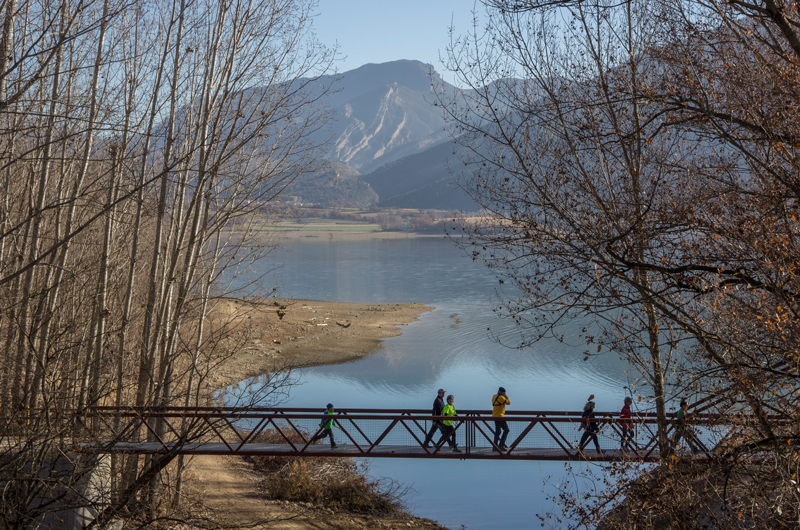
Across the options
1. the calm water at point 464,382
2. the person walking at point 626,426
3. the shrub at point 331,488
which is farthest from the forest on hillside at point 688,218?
the shrub at point 331,488

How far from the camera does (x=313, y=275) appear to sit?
263 feet

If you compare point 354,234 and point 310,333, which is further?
point 354,234

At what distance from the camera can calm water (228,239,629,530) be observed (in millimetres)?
19891

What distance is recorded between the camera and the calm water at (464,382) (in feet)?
65.3

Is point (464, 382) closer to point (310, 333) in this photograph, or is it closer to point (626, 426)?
point (310, 333)

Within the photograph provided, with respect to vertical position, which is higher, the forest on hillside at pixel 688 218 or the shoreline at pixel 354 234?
the forest on hillside at pixel 688 218

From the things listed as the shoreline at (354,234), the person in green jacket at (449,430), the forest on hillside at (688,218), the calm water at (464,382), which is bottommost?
the calm water at (464,382)

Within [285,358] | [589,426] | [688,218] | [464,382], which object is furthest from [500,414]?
[285,358]

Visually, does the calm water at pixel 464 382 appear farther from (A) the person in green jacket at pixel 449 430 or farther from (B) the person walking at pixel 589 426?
(A) the person in green jacket at pixel 449 430

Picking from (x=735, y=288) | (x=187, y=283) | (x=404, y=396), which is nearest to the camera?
(x=735, y=288)

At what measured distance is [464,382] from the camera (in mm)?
31219

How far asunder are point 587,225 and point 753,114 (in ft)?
10.4

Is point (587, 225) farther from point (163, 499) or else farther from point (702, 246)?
point (163, 499)

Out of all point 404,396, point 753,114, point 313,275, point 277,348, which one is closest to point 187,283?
point 753,114
